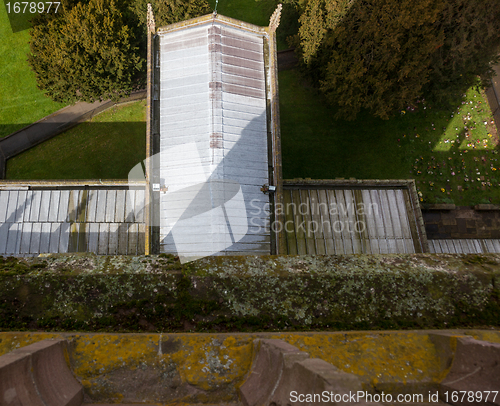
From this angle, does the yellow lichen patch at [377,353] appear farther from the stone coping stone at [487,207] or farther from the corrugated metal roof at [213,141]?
the stone coping stone at [487,207]

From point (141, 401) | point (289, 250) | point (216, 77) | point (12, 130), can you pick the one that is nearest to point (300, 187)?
point (289, 250)

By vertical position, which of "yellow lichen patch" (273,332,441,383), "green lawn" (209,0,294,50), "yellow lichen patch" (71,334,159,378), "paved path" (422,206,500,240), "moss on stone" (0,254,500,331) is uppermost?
"green lawn" (209,0,294,50)

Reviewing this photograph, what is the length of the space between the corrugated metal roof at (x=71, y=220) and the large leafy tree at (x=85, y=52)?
→ 10.5 metres

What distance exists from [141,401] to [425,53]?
28.2 meters

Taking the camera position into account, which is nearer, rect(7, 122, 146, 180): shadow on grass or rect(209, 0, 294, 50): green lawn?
rect(7, 122, 146, 180): shadow on grass

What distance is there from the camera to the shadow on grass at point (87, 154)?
1210 inches

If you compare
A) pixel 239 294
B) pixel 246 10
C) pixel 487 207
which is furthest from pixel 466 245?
pixel 246 10

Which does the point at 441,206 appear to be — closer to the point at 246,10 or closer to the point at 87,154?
the point at 246,10

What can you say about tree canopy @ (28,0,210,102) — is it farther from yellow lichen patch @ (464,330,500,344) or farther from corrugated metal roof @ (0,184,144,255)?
yellow lichen patch @ (464,330,500,344)

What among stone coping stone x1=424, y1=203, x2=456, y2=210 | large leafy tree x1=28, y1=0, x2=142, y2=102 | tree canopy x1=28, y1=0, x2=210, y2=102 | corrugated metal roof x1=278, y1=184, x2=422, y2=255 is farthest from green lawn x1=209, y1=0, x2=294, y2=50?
stone coping stone x1=424, y1=203, x2=456, y2=210

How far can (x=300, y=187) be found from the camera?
72.9 ft

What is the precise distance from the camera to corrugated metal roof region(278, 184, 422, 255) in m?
21.2

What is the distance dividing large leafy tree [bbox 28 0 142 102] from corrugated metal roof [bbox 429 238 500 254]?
31.8m

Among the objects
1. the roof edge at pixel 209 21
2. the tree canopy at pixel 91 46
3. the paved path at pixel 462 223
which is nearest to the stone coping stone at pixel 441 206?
the paved path at pixel 462 223
